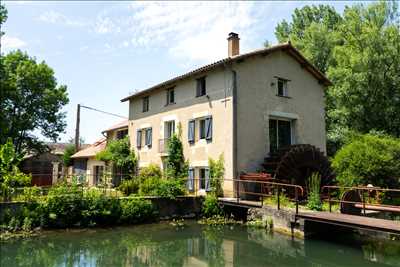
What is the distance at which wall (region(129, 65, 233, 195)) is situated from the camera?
16859mm

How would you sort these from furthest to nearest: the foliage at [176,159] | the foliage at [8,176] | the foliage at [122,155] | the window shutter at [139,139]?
the window shutter at [139,139], the foliage at [122,155], the foliage at [176,159], the foliage at [8,176]

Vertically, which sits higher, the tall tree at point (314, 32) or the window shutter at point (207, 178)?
the tall tree at point (314, 32)

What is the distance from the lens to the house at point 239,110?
16797 millimetres

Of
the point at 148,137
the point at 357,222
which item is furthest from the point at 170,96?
the point at 357,222

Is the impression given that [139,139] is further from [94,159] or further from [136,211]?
[136,211]

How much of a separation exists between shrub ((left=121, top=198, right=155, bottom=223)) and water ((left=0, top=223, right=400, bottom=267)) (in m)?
1.14

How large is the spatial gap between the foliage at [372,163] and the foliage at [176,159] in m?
7.75

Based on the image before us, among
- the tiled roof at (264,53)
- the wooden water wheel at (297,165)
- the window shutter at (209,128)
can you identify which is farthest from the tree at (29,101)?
the wooden water wheel at (297,165)

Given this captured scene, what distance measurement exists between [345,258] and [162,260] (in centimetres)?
466

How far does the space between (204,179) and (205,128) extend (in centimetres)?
256

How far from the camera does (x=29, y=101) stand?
32.2 meters

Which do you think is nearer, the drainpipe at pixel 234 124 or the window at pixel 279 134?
the drainpipe at pixel 234 124

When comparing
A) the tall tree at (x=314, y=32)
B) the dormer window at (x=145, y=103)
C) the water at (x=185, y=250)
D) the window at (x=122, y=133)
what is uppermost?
the tall tree at (x=314, y=32)

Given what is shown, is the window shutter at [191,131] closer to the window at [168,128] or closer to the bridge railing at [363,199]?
the window at [168,128]
